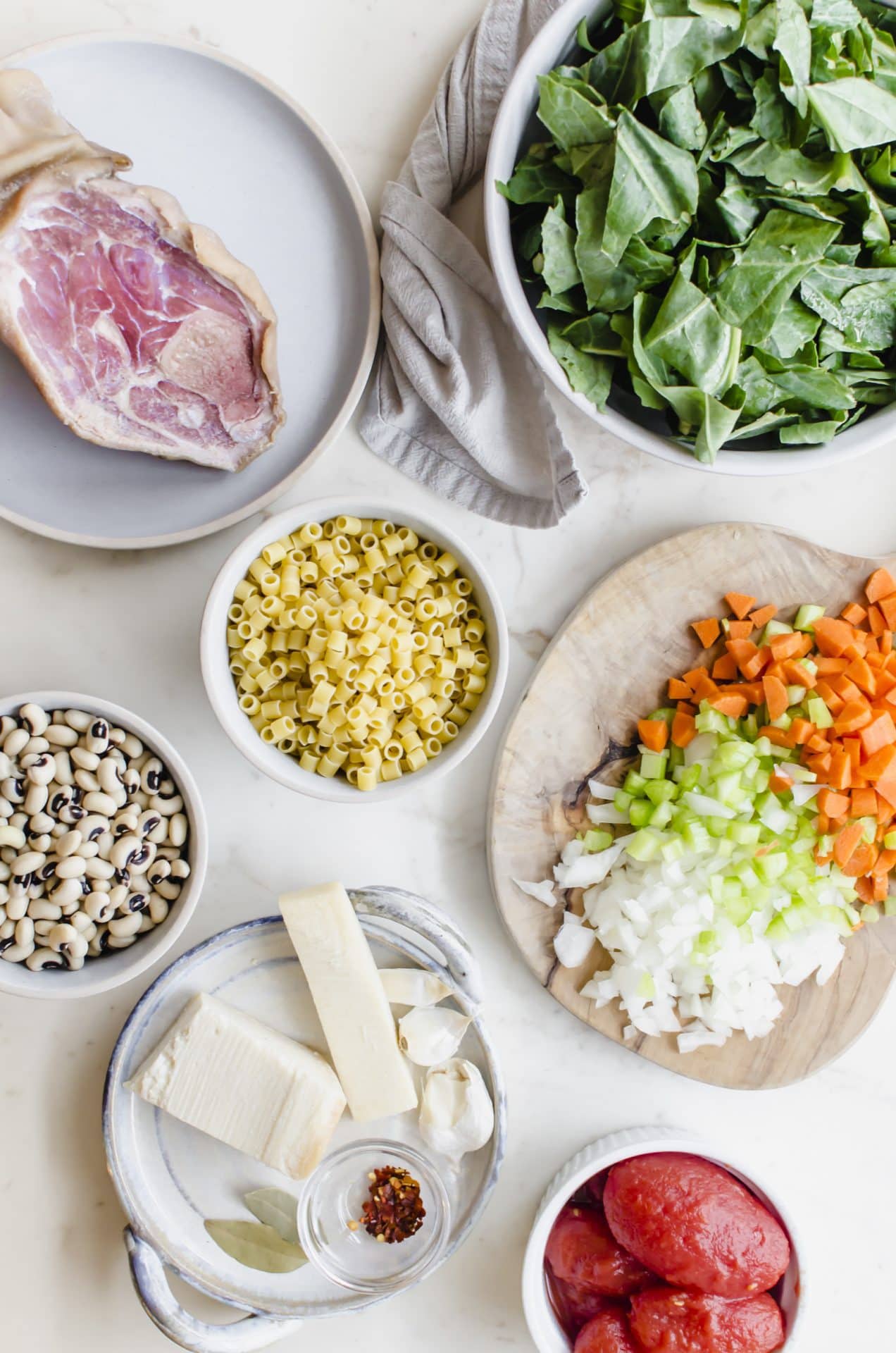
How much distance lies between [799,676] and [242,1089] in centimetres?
97

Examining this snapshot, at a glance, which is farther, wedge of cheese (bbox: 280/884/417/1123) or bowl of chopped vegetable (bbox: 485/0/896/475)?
wedge of cheese (bbox: 280/884/417/1123)

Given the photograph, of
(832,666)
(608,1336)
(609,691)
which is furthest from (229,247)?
(608,1336)

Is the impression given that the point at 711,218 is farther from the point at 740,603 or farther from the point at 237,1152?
the point at 237,1152

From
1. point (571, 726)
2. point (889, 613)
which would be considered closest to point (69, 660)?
point (571, 726)

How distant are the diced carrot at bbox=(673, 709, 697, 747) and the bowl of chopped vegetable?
368mm

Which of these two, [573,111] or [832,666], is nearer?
[573,111]

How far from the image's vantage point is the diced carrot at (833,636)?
1.42 metres

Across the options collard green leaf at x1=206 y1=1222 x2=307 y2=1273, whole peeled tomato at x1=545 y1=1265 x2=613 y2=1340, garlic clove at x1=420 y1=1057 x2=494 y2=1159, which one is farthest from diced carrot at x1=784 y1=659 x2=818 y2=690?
collard green leaf at x1=206 y1=1222 x2=307 y2=1273

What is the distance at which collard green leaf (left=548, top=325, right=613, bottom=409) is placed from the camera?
4.12 feet

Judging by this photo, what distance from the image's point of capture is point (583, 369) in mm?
1264

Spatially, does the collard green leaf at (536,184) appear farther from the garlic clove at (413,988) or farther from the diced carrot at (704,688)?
the garlic clove at (413,988)

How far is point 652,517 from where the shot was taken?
152cm

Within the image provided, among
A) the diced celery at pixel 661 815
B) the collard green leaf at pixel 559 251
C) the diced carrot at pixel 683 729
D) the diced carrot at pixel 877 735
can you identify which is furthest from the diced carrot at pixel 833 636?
the collard green leaf at pixel 559 251

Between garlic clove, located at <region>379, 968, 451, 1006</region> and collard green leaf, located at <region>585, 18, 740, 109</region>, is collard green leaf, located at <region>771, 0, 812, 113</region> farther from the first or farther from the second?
garlic clove, located at <region>379, 968, 451, 1006</region>
